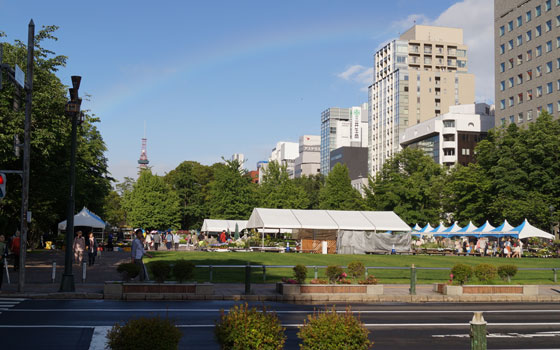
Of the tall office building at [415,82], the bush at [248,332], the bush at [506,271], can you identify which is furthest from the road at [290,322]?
the tall office building at [415,82]

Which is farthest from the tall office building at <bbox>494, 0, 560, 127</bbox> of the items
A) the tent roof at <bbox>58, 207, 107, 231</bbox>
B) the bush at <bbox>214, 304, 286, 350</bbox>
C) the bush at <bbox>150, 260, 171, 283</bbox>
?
the bush at <bbox>214, 304, 286, 350</bbox>

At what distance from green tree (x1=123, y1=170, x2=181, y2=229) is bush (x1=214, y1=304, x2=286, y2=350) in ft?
310

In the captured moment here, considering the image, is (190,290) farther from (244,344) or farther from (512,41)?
(512,41)

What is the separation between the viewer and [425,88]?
14788 centimetres

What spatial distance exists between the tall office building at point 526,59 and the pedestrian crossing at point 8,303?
270 ft

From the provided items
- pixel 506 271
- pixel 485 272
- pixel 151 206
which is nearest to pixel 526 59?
pixel 151 206

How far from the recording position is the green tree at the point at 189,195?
118 meters

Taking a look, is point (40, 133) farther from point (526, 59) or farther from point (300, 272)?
point (526, 59)

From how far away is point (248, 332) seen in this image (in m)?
7.08

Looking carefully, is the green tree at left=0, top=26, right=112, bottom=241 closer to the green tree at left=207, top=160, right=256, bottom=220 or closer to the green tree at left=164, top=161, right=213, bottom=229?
the green tree at left=207, top=160, right=256, bottom=220

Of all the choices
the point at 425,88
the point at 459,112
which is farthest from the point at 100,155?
the point at 425,88

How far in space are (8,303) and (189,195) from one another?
341 feet

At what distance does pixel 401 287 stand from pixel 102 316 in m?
13.9

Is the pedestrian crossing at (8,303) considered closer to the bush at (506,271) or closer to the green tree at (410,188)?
the bush at (506,271)
